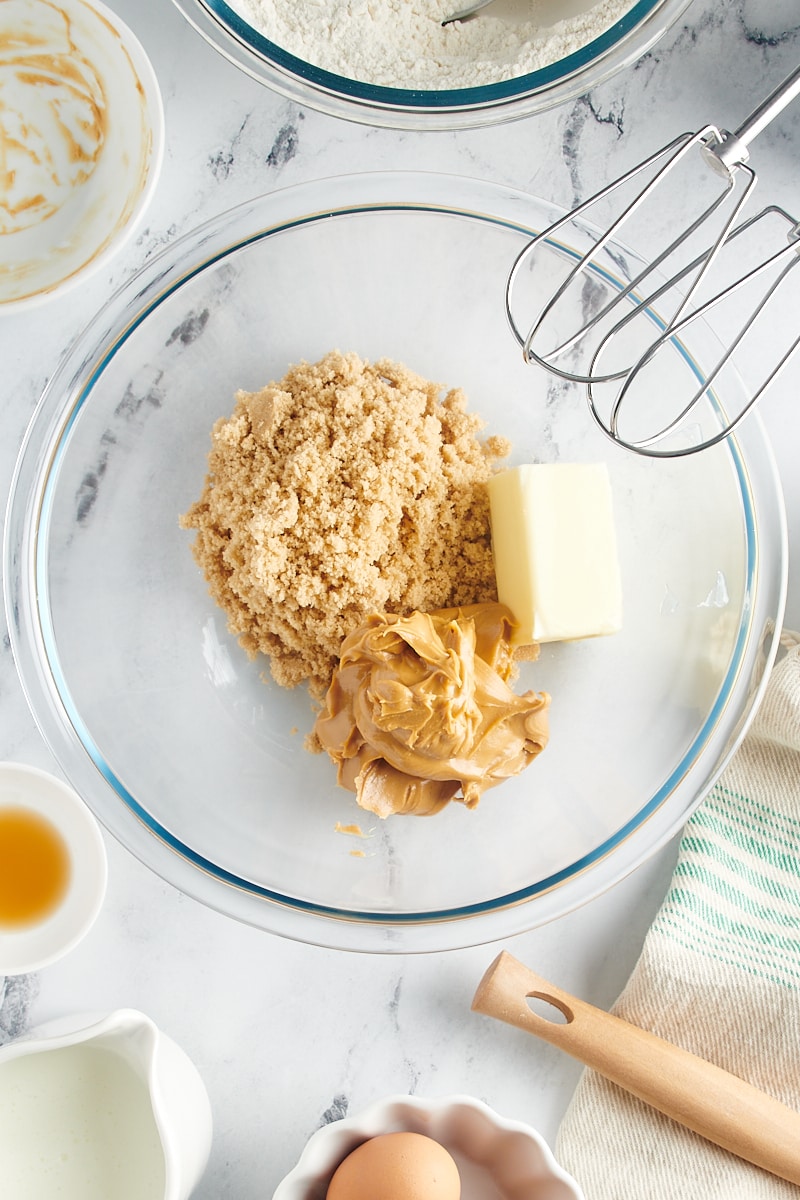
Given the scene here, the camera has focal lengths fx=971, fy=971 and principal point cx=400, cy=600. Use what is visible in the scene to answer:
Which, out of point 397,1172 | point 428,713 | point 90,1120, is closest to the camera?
point 428,713

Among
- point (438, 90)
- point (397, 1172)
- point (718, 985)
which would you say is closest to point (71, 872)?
point (397, 1172)

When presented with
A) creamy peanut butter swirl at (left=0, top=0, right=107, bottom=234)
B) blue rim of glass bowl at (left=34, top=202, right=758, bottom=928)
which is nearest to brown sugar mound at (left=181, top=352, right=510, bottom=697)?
blue rim of glass bowl at (left=34, top=202, right=758, bottom=928)

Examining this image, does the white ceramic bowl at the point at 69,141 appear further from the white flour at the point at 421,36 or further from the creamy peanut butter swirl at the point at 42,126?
the white flour at the point at 421,36

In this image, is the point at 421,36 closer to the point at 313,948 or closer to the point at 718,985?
the point at 313,948

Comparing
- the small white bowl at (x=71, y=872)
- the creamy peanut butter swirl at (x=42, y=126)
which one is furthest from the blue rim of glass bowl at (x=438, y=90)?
the small white bowl at (x=71, y=872)

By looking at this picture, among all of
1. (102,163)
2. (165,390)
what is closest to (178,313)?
(165,390)

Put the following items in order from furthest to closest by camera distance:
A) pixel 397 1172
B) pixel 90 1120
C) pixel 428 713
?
pixel 90 1120
pixel 397 1172
pixel 428 713
